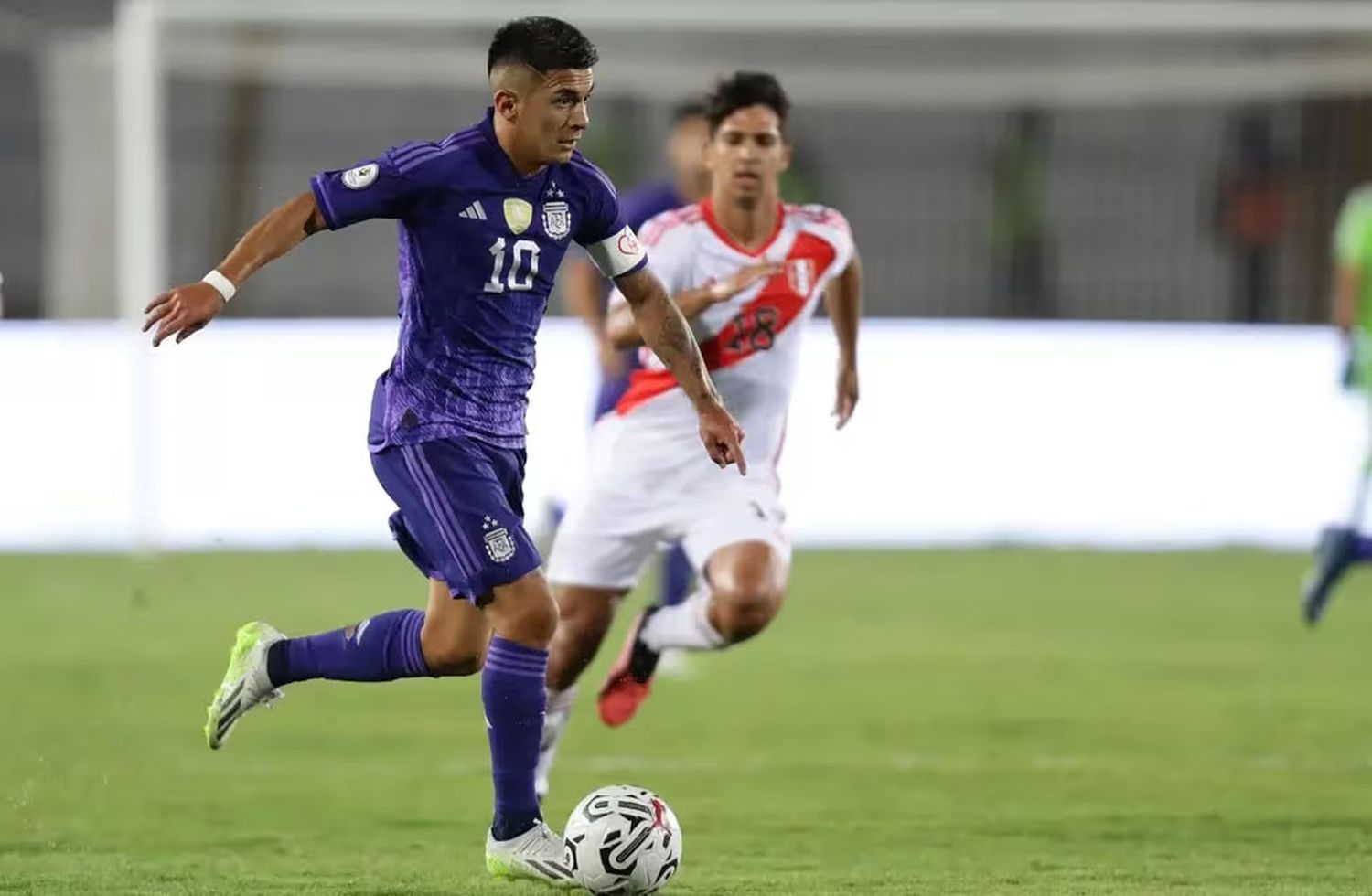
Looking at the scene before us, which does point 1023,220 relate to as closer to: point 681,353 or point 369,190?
point 681,353

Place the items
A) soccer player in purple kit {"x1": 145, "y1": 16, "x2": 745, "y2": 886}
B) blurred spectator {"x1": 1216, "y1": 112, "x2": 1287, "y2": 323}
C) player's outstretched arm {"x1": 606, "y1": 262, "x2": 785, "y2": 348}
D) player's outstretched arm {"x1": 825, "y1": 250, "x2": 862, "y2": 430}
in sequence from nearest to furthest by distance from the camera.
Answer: soccer player in purple kit {"x1": 145, "y1": 16, "x2": 745, "y2": 886}, player's outstretched arm {"x1": 606, "y1": 262, "x2": 785, "y2": 348}, player's outstretched arm {"x1": 825, "y1": 250, "x2": 862, "y2": 430}, blurred spectator {"x1": 1216, "y1": 112, "x2": 1287, "y2": 323}

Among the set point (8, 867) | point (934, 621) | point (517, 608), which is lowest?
point (934, 621)

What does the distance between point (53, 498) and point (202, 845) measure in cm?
905

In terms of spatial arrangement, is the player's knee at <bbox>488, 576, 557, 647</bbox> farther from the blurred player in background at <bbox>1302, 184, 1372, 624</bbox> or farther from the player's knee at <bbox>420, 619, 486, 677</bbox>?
the blurred player in background at <bbox>1302, 184, 1372, 624</bbox>

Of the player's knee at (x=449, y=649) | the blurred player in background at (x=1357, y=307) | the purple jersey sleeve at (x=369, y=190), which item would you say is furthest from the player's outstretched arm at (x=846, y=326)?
the blurred player in background at (x=1357, y=307)

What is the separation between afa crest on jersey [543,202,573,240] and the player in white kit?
1288mm

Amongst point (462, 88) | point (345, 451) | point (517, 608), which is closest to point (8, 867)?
point (517, 608)

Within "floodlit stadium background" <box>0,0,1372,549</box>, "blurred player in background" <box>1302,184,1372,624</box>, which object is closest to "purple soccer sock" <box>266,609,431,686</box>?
"blurred player in background" <box>1302,184,1372,624</box>

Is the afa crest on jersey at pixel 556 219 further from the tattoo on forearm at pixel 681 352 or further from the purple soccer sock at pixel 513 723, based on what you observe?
the purple soccer sock at pixel 513 723

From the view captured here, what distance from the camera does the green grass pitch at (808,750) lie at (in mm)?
6352

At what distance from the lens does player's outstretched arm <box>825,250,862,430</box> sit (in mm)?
7832

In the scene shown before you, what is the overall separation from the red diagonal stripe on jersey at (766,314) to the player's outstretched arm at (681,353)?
3.89ft

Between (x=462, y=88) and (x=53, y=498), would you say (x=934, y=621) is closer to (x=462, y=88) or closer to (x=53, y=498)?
(x=53, y=498)

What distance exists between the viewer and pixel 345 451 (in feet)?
50.6
